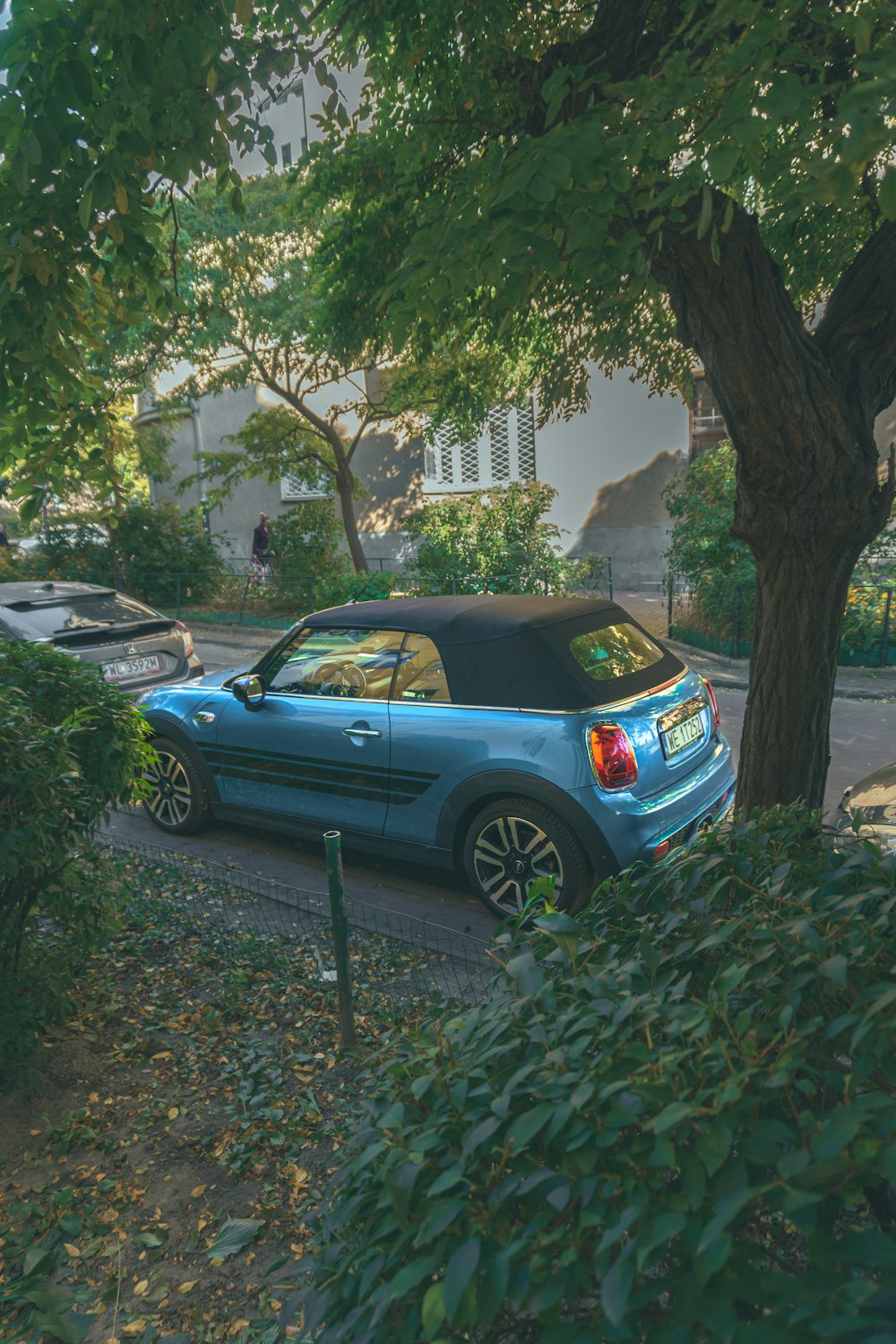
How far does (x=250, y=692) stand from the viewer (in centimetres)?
609

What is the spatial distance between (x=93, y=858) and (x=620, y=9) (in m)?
5.20

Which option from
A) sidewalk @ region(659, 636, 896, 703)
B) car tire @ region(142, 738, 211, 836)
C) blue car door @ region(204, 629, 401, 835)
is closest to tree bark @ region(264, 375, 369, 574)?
sidewalk @ region(659, 636, 896, 703)

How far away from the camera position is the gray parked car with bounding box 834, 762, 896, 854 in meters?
4.53

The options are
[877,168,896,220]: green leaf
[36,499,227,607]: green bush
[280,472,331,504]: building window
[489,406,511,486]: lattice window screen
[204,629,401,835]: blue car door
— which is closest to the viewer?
[877,168,896,220]: green leaf

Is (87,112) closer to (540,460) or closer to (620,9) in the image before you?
(620,9)

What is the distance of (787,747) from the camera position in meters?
4.90

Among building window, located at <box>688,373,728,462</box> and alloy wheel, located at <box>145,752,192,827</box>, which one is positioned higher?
building window, located at <box>688,373,728,462</box>

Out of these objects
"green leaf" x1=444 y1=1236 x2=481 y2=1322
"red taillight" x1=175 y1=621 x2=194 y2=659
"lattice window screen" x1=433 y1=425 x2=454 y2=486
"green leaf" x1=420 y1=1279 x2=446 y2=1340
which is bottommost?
"green leaf" x1=420 y1=1279 x2=446 y2=1340

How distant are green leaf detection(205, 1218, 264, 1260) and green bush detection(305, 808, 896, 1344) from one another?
145cm

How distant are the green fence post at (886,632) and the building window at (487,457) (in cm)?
1012

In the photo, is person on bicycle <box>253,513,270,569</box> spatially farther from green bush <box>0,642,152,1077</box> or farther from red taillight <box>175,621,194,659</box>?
green bush <box>0,642,152,1077</box>

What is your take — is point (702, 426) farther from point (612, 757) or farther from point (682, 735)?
point (612, 757)

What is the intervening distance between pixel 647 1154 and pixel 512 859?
12.3ft

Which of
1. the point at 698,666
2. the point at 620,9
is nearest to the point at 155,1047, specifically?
the point at 620,9
